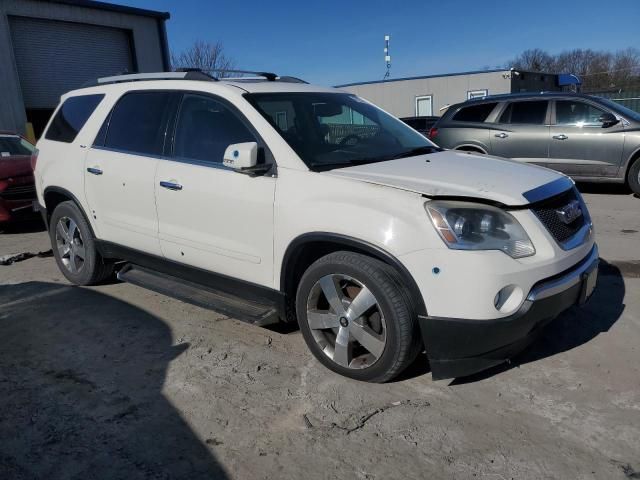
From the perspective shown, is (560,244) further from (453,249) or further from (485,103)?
(485,103)

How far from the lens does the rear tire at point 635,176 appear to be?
866 cm

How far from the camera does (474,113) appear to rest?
1011 centimetres

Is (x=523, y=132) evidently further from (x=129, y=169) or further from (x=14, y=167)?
(x=14, y=167)

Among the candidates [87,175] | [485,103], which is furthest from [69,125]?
[485,103]

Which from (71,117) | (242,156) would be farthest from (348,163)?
(71,117)

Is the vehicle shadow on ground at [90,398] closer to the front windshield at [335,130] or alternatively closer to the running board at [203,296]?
the running board at [203,296]

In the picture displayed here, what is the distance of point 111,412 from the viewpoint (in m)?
3.03

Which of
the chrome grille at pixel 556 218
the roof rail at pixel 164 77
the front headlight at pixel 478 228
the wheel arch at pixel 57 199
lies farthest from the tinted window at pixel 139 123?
the chrome grille at pixel 556 218

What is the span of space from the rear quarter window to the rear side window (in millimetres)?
7087

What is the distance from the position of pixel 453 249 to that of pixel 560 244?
2.33 feet

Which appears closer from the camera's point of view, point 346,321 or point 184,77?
point 346,321

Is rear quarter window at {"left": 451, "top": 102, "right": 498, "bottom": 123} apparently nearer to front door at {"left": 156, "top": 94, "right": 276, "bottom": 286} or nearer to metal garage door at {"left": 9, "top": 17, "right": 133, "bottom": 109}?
front door at {"left": 156, "top": 94, "right": 276, "bottom": 286}

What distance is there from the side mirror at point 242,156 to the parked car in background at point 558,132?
7327 mm

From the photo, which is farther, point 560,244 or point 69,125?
point 69,125
